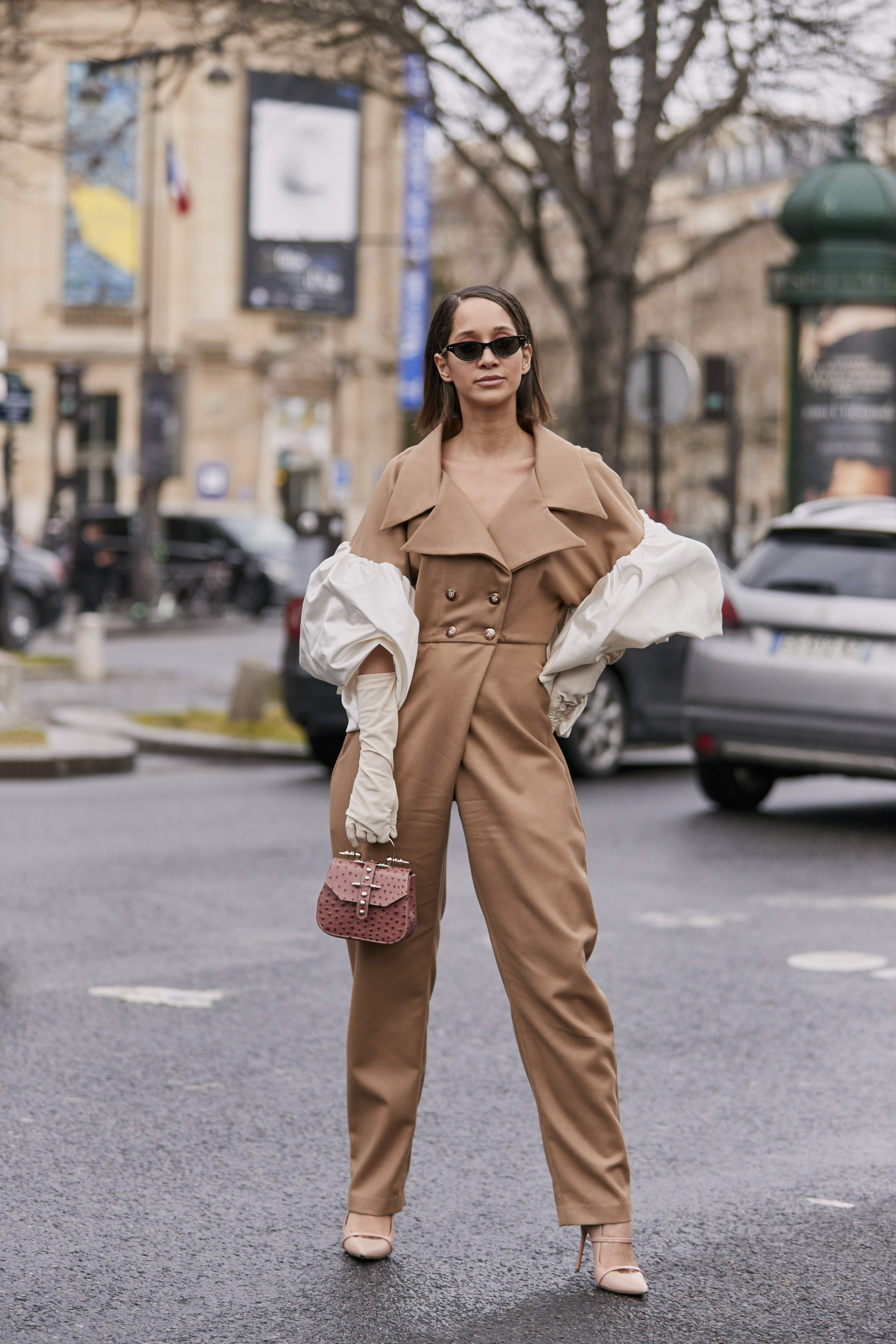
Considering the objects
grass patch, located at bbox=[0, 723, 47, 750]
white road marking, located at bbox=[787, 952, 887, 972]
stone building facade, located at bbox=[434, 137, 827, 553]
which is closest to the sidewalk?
grass patch, located at bbox=[0, 723, 47, 750]

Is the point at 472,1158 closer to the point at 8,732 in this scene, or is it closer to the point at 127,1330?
the point at 127,1330

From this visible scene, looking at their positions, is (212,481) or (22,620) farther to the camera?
(212,481)

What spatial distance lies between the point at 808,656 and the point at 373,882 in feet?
22.7

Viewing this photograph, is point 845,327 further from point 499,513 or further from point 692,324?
point 692,324

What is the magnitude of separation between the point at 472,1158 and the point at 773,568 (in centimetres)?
653

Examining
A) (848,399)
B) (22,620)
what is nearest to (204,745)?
(848,399)

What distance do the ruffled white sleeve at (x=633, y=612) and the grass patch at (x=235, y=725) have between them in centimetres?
1036

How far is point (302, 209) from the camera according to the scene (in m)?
55.5

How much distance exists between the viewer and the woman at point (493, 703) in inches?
156

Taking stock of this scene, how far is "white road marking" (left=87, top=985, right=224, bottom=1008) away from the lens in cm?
638

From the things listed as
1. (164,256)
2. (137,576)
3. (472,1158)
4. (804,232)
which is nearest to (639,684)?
(804,232)

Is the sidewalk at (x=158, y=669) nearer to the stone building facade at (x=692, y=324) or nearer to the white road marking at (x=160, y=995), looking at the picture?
the white road marking at (x=160, y=995)

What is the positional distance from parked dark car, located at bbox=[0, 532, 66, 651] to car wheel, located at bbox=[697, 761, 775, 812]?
42.9 feet

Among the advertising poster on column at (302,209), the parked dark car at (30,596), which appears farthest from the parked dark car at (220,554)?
the advertising poster on column at (302,209)
